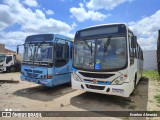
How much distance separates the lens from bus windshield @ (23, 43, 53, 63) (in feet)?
27.4

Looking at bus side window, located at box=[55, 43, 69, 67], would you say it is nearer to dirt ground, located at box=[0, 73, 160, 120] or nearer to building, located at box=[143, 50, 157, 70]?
dirt ground, located at box=[0, 73, 160, 120]

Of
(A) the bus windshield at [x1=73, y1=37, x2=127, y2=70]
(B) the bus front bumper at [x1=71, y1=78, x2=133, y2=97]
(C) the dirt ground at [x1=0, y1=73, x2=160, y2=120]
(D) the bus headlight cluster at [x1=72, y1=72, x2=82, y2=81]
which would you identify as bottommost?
(C) the dirt ground at [x1=0, y1=73, x2=160, y2=120]

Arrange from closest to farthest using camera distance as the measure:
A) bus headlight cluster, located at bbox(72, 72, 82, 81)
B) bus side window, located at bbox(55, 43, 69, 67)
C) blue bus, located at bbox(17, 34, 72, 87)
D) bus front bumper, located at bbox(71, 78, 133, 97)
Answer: bus front bumper, located at bbox(71, 78, 133, 97), bus headlight cluster, located at bbox(72, 72, 82, 81), blue bus, located at bbox(17, 34, 72, 87), bus side window, located at bbox(55, 43, 69, 67)

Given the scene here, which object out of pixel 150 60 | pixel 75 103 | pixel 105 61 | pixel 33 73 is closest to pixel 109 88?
pixel 105 61

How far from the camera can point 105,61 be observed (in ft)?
21.6

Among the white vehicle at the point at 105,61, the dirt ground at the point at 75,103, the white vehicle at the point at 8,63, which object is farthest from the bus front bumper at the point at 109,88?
the white vehicle at the point at 8,63

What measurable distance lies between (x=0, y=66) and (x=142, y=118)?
19.9 m

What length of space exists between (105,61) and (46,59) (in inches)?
130

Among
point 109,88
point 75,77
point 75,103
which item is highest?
point 75,77

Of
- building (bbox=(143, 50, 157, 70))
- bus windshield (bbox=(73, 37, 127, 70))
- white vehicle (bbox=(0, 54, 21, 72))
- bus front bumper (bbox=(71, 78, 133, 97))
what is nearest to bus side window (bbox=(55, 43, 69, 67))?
bus windshield (bbox=(73, 37, 127, 70))

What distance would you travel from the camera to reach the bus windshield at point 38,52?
836 cm

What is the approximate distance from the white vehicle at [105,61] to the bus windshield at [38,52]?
1.65 meters

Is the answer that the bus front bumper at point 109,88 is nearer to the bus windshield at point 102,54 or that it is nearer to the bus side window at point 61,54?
the bus windshield at point 102,54

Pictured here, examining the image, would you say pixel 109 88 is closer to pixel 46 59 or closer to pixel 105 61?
pixel 105 61
